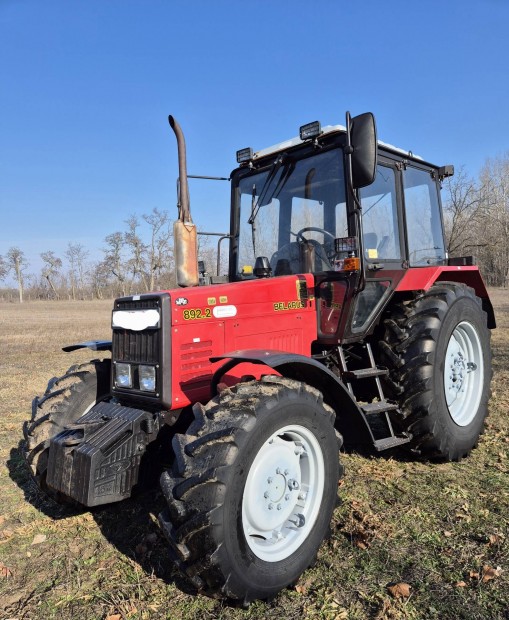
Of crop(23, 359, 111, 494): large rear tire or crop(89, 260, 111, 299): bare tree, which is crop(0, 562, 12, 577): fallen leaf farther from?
crop(89, 260, 111, 299): bare tree

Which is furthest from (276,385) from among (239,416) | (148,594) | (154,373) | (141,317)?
(148,594)

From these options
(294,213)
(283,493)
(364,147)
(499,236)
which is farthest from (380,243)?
(499,236)

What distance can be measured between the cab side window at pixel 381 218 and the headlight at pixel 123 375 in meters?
2.06

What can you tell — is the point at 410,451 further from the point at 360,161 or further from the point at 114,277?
the point at 114,277

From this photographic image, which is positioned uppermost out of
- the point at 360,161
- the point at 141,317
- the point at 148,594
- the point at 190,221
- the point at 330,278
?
the point at 360,161

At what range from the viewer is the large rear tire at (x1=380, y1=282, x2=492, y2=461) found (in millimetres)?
3752

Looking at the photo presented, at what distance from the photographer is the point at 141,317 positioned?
10.3ft

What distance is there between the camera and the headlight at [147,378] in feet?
9.97

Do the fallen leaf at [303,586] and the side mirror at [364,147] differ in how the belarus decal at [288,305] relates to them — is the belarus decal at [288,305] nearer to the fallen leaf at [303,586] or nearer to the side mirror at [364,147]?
the side mirror at [364,147]

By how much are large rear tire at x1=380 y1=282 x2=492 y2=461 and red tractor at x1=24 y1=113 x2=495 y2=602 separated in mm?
15

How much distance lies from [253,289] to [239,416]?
1220mm

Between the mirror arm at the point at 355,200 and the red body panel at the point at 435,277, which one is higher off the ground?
the mirror arm at the point at 355,200

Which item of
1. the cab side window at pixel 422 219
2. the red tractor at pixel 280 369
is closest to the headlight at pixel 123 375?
the red tractor at pixel 280 369

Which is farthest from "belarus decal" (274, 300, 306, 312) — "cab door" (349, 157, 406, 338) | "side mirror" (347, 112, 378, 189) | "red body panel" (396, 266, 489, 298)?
"side mirror" (347, 112, 378, 189)
